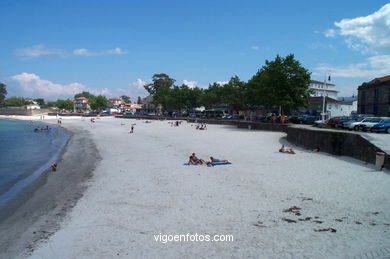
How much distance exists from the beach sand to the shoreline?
1.25 ft

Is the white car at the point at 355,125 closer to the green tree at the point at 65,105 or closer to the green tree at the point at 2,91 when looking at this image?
the green tree at the point at 65,105

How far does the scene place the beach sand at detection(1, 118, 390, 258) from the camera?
687cm

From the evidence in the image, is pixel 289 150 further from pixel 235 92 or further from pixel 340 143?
pixel 235 92

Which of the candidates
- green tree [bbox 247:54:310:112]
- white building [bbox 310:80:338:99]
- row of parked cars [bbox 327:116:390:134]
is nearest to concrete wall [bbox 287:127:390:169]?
row of parked cars [bbox 327:116:390:134]

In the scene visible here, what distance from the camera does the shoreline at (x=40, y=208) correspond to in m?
7.74

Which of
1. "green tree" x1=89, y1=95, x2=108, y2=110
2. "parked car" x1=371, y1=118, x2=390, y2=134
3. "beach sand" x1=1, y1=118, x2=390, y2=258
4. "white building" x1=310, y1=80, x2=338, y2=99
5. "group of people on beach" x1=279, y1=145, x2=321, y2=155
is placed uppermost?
"white building" x1=310, y1=80, x2=338, y2=99

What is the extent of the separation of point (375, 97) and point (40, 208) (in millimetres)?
54776

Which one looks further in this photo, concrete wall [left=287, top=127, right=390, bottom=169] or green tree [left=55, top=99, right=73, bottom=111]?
green tree [left=55, top=99, right=73, bottom=111]

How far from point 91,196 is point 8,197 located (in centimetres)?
412

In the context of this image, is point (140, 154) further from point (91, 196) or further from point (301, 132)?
point (301, 132)

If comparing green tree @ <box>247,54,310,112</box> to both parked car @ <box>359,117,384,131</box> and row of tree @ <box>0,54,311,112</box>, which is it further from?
parked car @ <box>359,117,384,131</box>

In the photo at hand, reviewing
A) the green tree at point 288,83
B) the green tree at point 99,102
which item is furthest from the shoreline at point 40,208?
the green tree at point 99,102

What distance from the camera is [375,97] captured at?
49500 millimetres

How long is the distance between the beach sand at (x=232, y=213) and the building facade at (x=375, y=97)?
3801 cm
